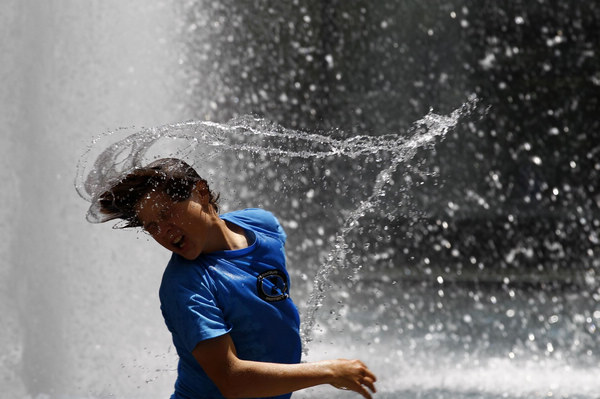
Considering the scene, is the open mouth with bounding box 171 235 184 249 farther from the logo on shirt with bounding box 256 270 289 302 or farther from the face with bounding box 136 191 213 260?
the logo on shirt with bounding box 256 270 289 302

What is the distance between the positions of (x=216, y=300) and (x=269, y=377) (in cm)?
20

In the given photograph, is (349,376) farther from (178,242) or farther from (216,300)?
(178,242)

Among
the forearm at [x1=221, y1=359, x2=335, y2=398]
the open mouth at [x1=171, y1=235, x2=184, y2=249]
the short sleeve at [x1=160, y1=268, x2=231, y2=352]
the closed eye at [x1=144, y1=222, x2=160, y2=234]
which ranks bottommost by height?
the forearm at [x1=221, y1=359, x2=335, y2=398]

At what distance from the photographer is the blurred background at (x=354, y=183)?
5465 millimetres

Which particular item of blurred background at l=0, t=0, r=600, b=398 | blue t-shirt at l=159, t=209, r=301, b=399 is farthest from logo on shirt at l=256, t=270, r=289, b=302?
blurred background at l=0, t=0, r=600, b=398

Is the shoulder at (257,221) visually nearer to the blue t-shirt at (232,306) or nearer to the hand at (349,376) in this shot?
the blue t-shirt at (232,306)

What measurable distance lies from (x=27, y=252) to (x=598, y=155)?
338 inches

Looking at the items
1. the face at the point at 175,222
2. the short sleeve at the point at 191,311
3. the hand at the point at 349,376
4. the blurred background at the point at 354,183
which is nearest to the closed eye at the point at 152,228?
the face at the point at 175,222

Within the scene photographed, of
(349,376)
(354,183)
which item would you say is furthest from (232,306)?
(354,183)

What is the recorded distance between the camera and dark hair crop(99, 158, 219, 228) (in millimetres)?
1889

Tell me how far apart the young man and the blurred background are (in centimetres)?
173

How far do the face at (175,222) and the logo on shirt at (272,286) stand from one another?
0.52 feet

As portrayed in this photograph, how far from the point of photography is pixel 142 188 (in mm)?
→ 1887

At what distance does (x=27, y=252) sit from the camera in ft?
19.3
